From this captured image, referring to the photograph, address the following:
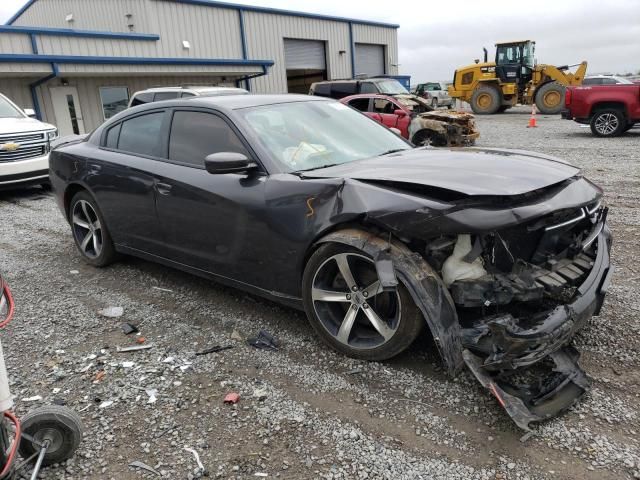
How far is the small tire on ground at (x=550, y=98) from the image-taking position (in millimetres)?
23000

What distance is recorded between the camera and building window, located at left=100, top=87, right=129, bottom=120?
17.7 metres

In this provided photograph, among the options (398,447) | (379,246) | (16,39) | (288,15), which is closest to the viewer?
(398,447)

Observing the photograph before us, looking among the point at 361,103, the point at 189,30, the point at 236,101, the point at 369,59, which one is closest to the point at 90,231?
the point at 236,101

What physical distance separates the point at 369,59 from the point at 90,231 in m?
30.8

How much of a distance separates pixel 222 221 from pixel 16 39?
15.4 m

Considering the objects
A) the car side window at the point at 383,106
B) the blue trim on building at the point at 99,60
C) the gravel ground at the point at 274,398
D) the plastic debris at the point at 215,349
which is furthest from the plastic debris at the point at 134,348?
the blue trim on building at the point at 99,60

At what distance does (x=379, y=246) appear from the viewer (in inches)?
112

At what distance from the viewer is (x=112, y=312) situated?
409 centimetres

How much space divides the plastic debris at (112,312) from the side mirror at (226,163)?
1.54 m

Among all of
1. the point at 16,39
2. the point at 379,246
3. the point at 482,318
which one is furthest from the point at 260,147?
the point at 16,39

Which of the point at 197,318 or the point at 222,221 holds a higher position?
the point at 222,221

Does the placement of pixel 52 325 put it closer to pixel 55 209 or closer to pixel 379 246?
pixel 379 246

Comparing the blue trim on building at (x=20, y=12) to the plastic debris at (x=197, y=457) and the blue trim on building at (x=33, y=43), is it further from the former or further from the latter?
the plastic debris at (x=197, y=457)

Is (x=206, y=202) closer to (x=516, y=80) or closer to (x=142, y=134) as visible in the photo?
(x=142, y=134)
